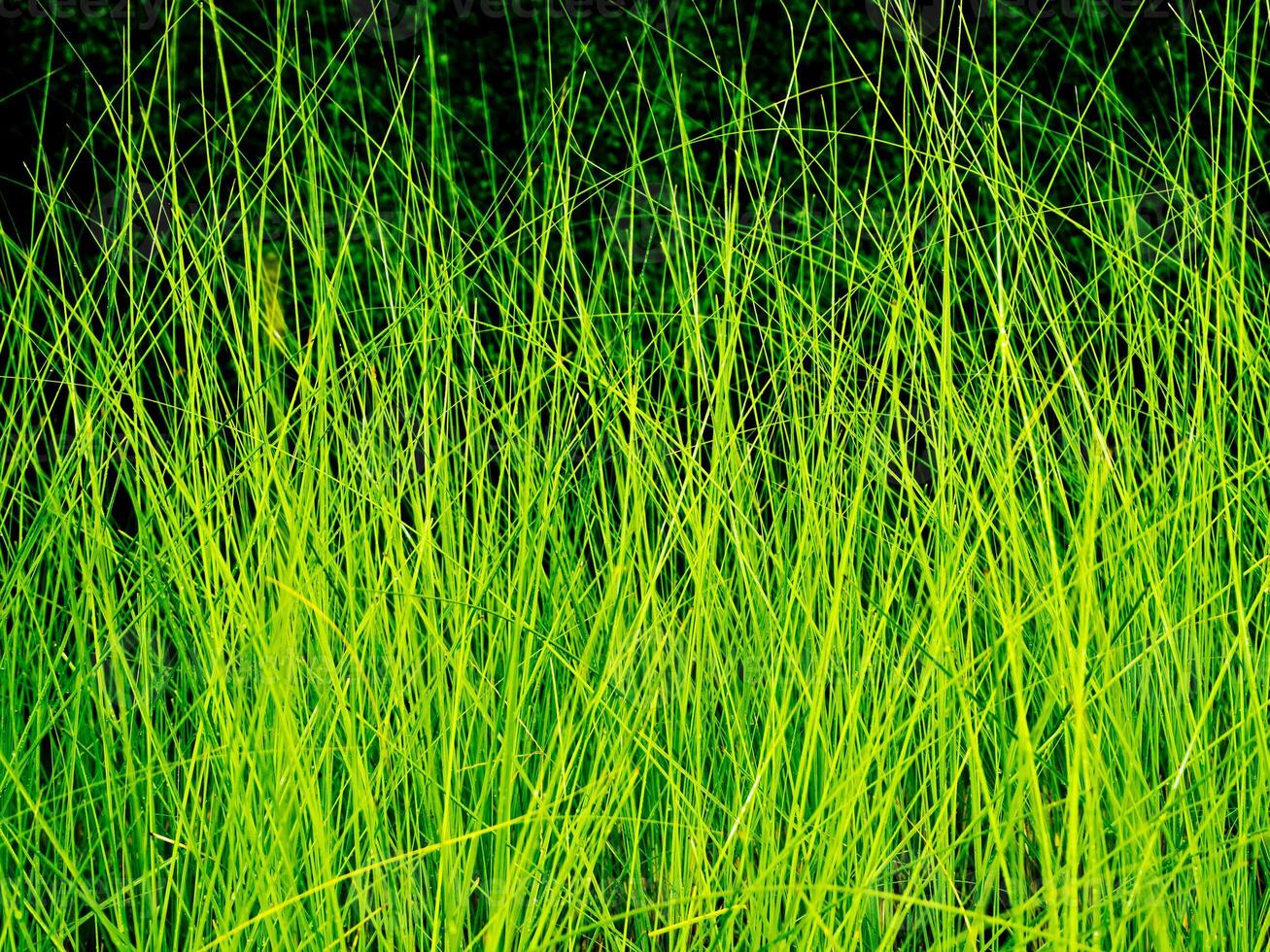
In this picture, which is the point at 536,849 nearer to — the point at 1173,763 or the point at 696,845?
the point at 696,845

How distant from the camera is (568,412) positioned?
74.9 inches

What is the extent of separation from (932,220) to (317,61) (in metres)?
1.58

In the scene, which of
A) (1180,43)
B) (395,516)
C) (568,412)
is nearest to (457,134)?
(568,412)

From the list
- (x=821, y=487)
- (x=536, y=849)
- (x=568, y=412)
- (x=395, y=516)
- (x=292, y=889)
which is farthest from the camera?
(x=568, y=412)

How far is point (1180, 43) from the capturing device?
9.16 feet

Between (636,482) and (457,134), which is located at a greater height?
(457,134)

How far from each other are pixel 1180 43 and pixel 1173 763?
197 cm

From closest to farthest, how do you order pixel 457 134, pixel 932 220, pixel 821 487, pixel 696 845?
pixel 696 845, pixel 821 487, pixel 932 220, pixel 457 134

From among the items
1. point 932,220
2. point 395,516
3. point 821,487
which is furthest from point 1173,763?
point 932,220

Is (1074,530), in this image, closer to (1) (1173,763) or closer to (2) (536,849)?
(1) (1173,763)

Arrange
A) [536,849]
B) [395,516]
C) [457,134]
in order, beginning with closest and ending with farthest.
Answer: [536,849] → [395,516] → [457,134]

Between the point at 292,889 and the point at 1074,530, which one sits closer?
the point at 292,889

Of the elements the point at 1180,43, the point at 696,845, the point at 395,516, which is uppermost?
the point at 1180,43

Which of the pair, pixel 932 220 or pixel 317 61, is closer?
pixel 932 220
